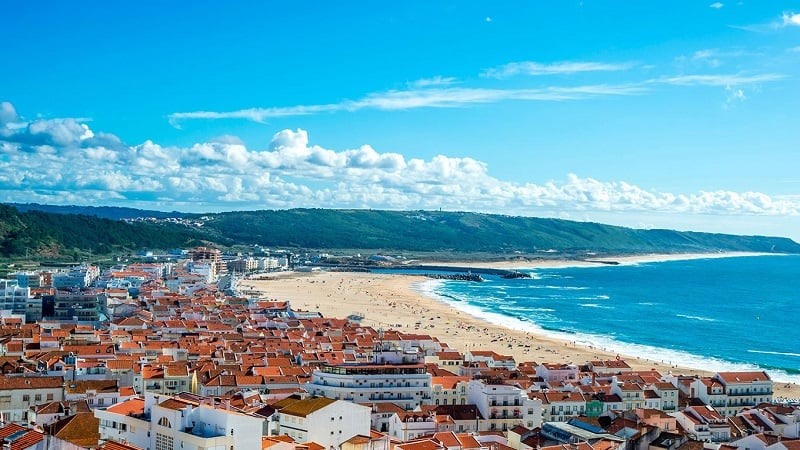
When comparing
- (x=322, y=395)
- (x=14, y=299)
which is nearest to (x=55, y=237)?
(x=14, y=299)

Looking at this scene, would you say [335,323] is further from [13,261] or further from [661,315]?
[13,261]

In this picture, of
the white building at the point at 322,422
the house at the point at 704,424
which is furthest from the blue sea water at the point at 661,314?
the white building at the point at 322,422

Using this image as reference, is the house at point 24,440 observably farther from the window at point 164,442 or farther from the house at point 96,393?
the house at point 96,393

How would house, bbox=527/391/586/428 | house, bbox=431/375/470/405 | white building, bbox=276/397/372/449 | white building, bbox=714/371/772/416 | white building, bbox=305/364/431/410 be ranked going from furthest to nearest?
1. white building, bbox=714/371/772/416
2. house, bbox=431/375/470/405
3. house, bbox=527/391/586/428
4. white building, bbox=305/364/431/410
5. white building, bbox=276/397/372/449

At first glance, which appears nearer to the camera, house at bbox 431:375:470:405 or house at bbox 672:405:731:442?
house at bbox 672:405:731:442

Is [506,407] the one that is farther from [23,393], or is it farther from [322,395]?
[23,393]

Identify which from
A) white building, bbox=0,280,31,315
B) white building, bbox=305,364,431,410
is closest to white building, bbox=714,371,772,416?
white building, bbox=305,364,431,410

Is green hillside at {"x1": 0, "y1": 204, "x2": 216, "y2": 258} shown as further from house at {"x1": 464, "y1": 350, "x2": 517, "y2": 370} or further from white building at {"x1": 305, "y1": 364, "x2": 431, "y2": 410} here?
white building at {"x1": 305, "y1": 364, "x2": 431, "y2": 410}

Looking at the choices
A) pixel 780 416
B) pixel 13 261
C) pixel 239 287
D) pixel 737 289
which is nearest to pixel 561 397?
pixel 780 416
